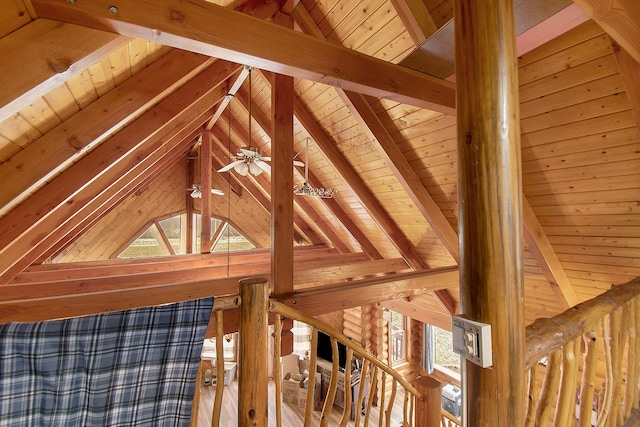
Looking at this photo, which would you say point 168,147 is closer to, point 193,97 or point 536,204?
point 193,97

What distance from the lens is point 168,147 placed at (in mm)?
4242

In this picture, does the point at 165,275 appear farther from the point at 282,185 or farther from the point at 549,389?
the point at 549,389

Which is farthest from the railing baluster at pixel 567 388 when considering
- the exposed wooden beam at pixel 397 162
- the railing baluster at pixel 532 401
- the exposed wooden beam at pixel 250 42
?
the exposed wooden beam at pixel 397 162

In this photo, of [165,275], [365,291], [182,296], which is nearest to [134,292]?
[182,296]

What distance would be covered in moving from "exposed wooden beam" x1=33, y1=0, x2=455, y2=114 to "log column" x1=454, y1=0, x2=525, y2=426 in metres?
0.87

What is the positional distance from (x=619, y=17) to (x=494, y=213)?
3.76 ft

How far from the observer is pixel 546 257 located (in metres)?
2.89

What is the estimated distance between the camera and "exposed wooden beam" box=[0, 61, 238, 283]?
236 cm

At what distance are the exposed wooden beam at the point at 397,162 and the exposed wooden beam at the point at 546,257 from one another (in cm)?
80

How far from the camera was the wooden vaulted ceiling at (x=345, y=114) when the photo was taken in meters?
1.26

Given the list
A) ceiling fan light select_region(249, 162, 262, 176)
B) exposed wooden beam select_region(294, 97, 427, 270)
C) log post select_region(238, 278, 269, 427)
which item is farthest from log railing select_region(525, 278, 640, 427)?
exposed wooden beam select_region(294, 97, 427, 270)

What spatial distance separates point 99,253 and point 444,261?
6.62 metres

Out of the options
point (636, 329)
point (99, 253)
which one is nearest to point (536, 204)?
point (636, 329)

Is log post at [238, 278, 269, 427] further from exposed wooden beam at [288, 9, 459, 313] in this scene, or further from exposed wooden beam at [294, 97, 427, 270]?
exposed wooden beam at [294, 97, 427, 270]
